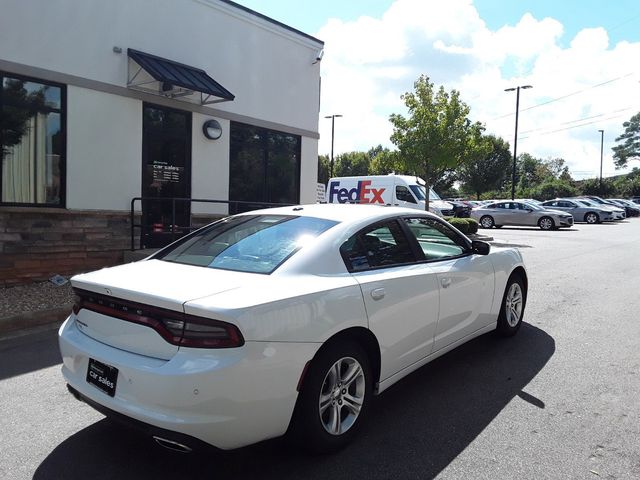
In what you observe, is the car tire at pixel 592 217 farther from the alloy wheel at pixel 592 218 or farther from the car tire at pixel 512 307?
the car tire at pixel 512 307

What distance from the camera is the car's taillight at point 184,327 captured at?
2.53 m

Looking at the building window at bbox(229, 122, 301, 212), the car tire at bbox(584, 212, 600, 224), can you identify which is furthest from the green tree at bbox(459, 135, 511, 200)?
the building window at bbox(229, 122, 301, 212)

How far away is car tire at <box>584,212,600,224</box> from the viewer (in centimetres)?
2983

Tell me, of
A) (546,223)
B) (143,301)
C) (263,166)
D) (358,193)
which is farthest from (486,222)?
(143,301)

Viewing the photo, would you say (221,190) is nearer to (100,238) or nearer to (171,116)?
(171,116)

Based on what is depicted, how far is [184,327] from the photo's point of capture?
2.58 meters

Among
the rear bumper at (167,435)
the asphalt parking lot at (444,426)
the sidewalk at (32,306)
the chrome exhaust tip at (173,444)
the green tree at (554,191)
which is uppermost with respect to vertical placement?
the green tree at (554,191)

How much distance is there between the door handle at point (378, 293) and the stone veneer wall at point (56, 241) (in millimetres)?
6582

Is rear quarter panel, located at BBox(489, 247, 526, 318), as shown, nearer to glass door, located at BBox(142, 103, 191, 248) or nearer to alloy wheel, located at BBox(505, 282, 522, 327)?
alloy wheel, located at BBox(505, 282, 522, 327)

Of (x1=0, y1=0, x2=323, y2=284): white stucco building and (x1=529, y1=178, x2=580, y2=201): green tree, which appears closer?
(x1=0, y1=0, x2=323, y2=284): white stucco building

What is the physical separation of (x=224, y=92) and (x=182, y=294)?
7606mm

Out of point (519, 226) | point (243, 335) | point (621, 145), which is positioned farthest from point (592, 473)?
point (621, 145)

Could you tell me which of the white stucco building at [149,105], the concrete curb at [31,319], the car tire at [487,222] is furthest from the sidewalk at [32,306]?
the car tire at [487,222]

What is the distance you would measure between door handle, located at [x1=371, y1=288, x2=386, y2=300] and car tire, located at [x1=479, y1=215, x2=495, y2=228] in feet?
77.8
